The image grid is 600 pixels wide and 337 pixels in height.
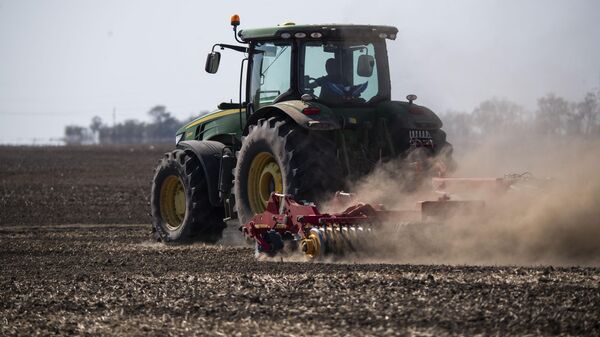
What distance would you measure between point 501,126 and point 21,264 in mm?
14222

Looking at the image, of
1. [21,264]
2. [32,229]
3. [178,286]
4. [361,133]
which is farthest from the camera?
[32,229]

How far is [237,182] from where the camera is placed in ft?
41.9

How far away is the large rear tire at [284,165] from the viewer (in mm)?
11609

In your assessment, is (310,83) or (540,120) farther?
(540,120)

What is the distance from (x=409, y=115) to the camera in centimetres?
1259

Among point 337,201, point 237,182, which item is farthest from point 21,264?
point 337,201

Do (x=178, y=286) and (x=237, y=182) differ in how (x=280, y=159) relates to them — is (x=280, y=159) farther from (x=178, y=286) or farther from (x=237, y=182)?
(x=178, y=286)

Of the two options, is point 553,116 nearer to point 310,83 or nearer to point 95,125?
point 310,83

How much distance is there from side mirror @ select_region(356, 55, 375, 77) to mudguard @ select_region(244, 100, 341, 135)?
984 mm

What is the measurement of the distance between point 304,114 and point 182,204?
3641mm

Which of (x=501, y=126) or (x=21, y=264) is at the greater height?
(x=501, y=126)

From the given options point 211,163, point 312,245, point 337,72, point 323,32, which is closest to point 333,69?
point 337,72

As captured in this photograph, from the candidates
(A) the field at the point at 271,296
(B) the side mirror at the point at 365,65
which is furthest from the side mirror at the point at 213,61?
(A) the field at the point at 271,296

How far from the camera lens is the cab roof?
12.6 m
